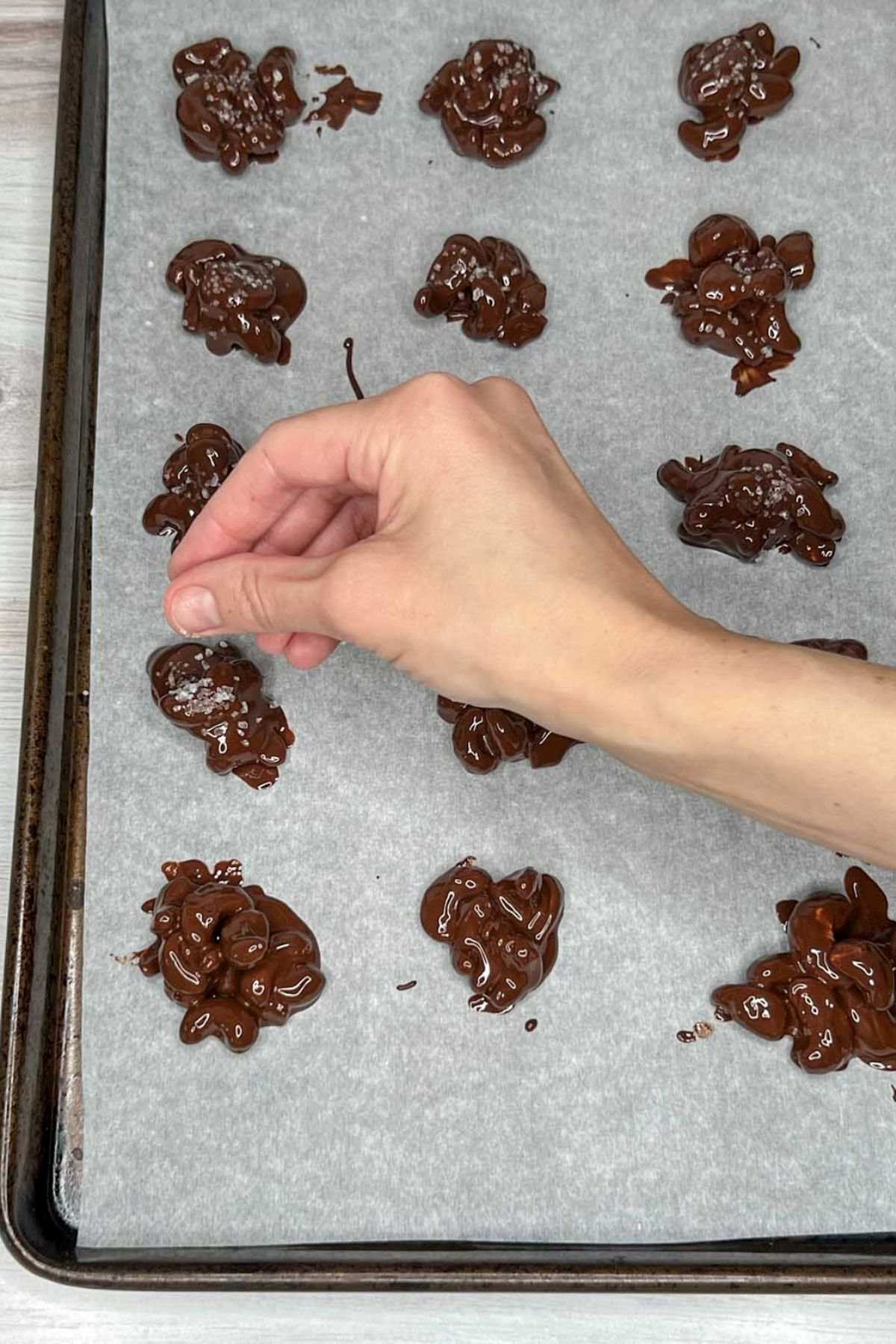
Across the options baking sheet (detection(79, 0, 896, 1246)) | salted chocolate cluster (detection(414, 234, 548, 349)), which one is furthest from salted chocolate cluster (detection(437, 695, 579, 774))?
salted chocolate cluster (detection(414, 234, 548, 349))

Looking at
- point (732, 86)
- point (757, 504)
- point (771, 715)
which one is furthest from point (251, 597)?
point (732, 86)

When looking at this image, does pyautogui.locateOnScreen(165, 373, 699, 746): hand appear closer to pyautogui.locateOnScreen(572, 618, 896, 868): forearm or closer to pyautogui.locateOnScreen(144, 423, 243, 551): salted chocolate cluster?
pyautogui.locateOnScreen(572, 618, 896, 868): forearm

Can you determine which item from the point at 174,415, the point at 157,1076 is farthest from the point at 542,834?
the point at 174,415

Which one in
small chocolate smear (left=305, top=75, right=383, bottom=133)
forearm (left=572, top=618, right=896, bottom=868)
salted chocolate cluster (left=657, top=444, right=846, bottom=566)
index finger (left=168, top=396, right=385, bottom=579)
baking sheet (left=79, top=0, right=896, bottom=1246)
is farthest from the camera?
small chocolate smear (left=305, top=75, right=383, bottom=133)

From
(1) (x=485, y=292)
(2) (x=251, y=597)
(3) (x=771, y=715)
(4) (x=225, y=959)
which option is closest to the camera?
(3) (x=771, y=715)

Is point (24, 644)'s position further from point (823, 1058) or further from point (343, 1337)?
point (823, 1058)

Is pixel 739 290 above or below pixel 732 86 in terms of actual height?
below

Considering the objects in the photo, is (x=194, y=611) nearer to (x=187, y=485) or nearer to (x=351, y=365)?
(x=187, y=485)

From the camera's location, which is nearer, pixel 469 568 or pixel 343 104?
pixel 469 568

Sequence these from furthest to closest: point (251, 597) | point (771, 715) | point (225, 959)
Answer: point (225, 959) < point (251, 597) < point (771, 715)
